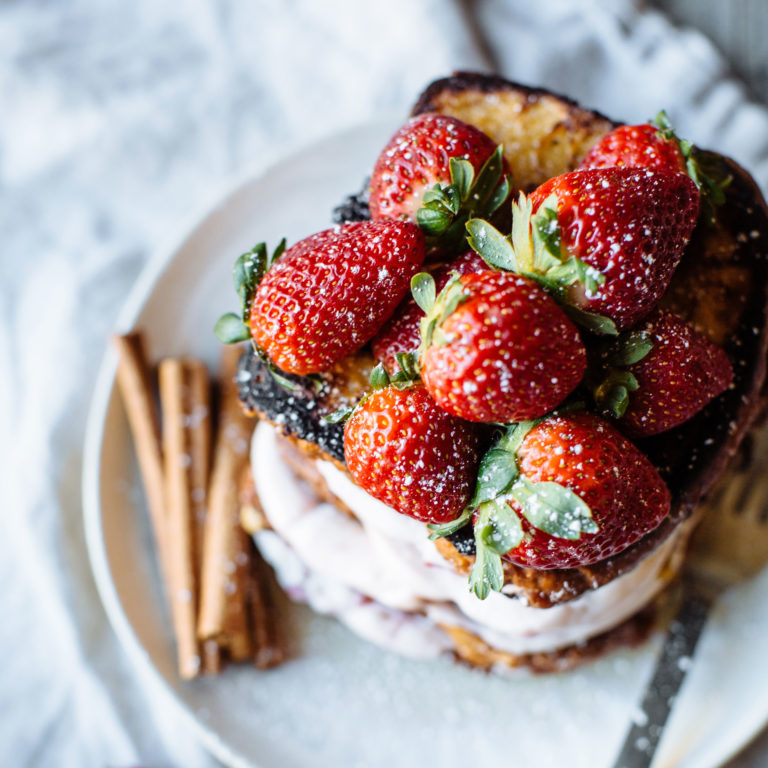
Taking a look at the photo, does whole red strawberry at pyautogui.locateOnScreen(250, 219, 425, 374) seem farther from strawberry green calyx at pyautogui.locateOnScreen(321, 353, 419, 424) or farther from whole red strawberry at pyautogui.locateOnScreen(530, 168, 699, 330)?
whole red strawberry at pyautogui.locateOnScreen(530, 168, 699, 330)

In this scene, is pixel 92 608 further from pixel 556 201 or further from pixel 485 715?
pixel 556 201

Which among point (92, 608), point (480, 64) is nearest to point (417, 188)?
point (480, 64)

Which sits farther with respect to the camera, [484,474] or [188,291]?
[188,291]

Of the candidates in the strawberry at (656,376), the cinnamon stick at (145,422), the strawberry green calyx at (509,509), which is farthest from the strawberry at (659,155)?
the cinnamon stick at (145,422)

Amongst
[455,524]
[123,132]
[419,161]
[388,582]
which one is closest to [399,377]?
[455,524]

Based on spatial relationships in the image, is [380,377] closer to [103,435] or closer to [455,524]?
[455,524]

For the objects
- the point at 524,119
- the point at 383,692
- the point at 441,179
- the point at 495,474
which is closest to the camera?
the point at 495,474

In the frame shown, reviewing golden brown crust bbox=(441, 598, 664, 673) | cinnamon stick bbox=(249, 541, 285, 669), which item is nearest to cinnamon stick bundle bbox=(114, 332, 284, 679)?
cinnamon stick bbox=(249, 541, 285, 669)
